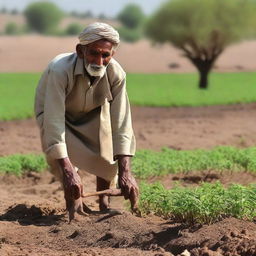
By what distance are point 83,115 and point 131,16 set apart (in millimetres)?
116538

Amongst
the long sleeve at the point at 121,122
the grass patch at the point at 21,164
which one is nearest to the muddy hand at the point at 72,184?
the long sleeve at the point at 121,122

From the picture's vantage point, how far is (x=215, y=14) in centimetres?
3117

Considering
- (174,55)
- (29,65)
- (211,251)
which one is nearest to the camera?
(211,251)

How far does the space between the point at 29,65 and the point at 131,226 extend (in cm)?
5669

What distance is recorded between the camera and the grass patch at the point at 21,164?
33.2ft

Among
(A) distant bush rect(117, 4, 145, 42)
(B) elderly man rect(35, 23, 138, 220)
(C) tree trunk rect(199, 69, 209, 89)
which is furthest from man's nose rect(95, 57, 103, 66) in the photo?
(A) distant bush rect(117, 4, 145, 42)

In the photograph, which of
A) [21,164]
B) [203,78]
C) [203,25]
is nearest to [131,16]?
[203,78]

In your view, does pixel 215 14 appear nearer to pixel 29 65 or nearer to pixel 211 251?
pixel 211 251

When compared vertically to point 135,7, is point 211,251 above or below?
above

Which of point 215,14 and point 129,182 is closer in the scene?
point 129,182

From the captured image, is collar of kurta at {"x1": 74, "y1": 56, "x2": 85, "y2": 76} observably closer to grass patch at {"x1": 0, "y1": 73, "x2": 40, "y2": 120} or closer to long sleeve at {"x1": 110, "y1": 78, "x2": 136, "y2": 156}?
long sleeve at {"x1": 110, "y1": 78, "x2": 136, "y2": 156}

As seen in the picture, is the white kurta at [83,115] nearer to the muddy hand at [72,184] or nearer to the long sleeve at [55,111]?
the long sleeve at [55,111]

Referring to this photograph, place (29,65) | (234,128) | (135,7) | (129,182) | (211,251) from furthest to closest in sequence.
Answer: (135,7) < (29,65) < (234,128) < (129,182) < (211,251)

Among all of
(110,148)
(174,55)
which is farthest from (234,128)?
(174,55)
